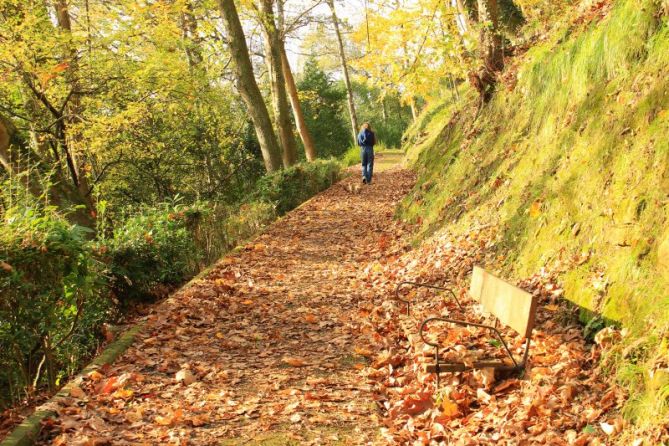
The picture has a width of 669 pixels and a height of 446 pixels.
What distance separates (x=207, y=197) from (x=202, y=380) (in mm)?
11708

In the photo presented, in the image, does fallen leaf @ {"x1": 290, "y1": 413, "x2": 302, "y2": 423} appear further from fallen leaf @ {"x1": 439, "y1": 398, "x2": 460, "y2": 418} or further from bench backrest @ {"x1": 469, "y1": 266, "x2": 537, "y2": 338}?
bench backrest @ {"x1": 469, "y1": 266, "x2": 537, "y2": 338}

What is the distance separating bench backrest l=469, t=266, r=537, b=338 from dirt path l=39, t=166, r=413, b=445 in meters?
1.26

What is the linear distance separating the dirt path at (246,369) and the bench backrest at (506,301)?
49.5 inches

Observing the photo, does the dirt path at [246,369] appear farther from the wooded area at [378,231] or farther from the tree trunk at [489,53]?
the tree trunk at [489,53]

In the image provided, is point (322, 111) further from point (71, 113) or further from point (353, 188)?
point (71, 113)

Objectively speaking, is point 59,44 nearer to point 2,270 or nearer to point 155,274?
point 155,274

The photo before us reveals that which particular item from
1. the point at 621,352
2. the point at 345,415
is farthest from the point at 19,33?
the point at 621,352

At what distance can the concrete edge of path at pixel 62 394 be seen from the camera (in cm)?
358

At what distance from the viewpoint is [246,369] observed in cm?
509

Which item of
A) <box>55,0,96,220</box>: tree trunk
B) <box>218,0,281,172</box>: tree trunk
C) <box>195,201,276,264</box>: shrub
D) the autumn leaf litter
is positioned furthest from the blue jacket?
the autumn leaf litter

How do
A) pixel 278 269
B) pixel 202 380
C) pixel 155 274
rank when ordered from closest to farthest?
pixel 202 380 < pixel 155 274 < pixel 278 269

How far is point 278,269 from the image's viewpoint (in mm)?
8617

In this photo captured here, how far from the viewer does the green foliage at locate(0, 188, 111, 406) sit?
407 centimetres

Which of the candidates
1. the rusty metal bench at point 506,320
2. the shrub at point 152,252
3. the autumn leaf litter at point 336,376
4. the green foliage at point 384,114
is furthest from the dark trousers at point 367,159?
the rusty metal bench at point 506,320
